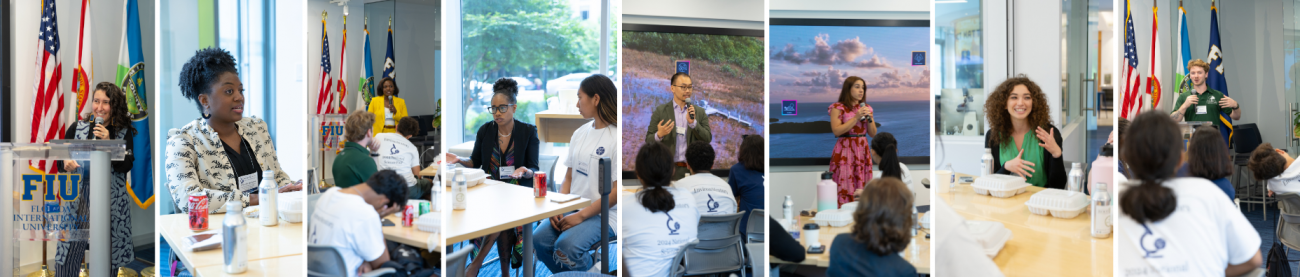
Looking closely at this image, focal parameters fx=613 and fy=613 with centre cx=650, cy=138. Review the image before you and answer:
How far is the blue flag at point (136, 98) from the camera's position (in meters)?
3.55

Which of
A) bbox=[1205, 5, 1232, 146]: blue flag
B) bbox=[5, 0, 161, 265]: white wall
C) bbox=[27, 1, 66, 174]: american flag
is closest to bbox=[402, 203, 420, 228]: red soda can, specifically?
bbox=[1205, 5, 1232, 146]: blue flag

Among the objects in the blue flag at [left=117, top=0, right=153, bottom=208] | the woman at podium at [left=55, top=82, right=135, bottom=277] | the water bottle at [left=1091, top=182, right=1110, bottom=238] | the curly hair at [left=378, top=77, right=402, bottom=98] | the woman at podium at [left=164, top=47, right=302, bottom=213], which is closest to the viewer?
the water bottle at [left=1091, top=182, right=1110, bottom=238]

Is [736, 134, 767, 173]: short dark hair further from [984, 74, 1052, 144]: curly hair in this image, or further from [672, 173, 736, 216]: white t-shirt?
[984, 74, 1052, 144]: curly hair

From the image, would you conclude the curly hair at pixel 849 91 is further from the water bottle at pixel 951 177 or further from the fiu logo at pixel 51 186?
the fiu logo at pixel 51 186

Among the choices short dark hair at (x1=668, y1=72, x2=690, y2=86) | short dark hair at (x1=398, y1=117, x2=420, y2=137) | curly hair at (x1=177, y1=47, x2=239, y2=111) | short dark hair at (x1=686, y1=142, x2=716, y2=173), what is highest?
curly hair at (x1=177, y1=47, x2=239, y2=111)

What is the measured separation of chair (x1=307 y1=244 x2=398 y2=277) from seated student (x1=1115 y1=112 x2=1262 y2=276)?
211 centimetres

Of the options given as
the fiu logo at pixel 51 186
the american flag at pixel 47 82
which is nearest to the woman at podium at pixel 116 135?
the american flag at pixel 47 82

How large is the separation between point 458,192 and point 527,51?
1.70 feet

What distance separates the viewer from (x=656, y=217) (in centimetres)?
207

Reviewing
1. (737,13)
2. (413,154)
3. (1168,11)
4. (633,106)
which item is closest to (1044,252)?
(1168,11)

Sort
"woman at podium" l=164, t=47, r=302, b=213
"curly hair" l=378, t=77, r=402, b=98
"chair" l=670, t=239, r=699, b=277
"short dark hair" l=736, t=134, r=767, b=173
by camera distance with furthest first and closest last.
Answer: "woman at podium" l=164, t=47, r=302, b=213 → "chair" l=670, t=239, r=699, b=277 → "short dark hair" l=736, t=134, r=767, b=173 → "curly hair" l=378, t=77, r=402, b=98

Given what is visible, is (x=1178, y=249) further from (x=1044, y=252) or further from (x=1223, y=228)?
(x=1044, y=252)

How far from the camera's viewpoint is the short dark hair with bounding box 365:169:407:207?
69.8 inches

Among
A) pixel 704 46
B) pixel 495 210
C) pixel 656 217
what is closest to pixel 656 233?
pixel 656 217
